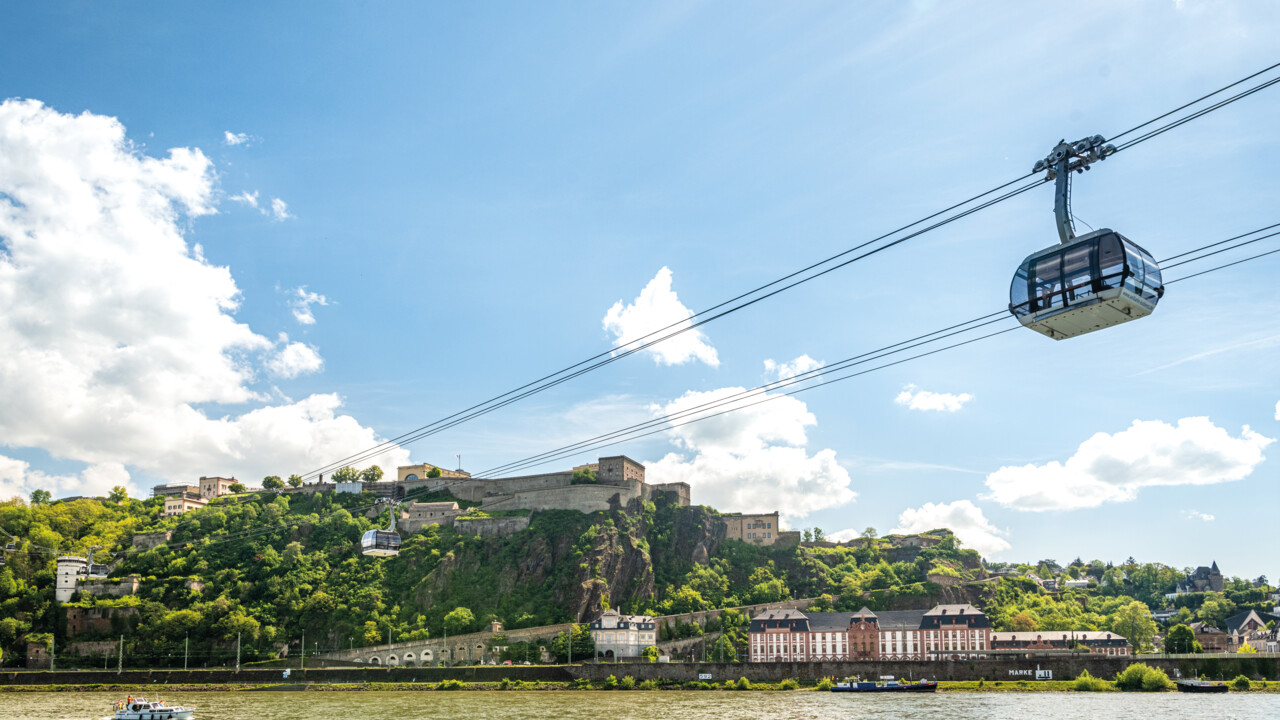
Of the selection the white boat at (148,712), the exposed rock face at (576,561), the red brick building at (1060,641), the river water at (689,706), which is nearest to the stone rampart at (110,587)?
the exposed rock face at (576,561)

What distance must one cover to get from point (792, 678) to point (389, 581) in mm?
46406

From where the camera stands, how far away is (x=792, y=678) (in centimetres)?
6438

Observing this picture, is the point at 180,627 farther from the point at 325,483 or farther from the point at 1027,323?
Result: the point at 1027,323

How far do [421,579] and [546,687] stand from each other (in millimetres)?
29620

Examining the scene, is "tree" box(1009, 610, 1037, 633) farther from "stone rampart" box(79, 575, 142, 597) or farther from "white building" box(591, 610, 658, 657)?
"stone rampart" box(79, 575, 142, 597)

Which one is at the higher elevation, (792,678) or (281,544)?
(281,544)

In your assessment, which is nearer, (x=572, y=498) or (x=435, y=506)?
(x=572, y=498)

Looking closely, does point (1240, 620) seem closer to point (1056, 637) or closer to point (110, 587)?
point (1056, 637)

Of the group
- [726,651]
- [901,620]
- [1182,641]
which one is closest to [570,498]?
[726,651]

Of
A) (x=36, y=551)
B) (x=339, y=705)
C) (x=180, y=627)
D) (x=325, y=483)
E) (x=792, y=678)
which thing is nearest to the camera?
(x=339, y=705)

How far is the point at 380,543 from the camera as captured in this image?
52312mm

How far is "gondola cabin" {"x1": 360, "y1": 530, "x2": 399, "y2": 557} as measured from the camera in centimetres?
5234

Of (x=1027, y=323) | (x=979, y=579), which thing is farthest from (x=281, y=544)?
(x=1027, y=323)

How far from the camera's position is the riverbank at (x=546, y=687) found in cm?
5697
